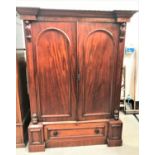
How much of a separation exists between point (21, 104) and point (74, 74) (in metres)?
0.87

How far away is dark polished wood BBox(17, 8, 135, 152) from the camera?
6.14ft

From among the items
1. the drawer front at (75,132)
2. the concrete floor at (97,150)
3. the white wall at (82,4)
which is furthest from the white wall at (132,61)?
the drawer front at (75,132)

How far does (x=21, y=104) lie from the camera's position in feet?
7.23

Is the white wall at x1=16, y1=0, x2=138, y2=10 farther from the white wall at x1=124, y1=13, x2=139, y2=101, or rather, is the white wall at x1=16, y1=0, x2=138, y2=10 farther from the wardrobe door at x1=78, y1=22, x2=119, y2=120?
the wardrobe door at x1=78, y1=22, x2=119, y2=120

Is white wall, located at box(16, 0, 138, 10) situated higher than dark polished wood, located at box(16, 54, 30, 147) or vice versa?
white wall, located at box(16, 0, 138, 10)

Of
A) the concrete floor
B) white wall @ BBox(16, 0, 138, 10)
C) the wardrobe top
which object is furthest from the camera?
white wall @ BBox(16, 0, 138, 10)

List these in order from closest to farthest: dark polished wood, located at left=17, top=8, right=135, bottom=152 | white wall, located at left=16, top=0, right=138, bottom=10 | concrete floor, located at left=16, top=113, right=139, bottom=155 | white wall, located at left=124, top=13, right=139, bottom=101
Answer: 1. dark polished wood, located at left=17, top=8, right=135, bottom=152
2. concrete floor, located at left=16, top=113, right=139, bottom=155
3. white wall, located at left=16, top=0, right=138, bottom=10
4. white wall, located at left=124, top=13, right=139, bottom=101

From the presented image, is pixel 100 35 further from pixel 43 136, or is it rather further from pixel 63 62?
pixel 43 136

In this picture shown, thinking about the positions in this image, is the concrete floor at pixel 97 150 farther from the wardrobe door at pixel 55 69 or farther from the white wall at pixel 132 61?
the white wall at pixel 132 61

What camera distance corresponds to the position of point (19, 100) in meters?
2.13

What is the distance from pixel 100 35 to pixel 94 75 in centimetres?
50

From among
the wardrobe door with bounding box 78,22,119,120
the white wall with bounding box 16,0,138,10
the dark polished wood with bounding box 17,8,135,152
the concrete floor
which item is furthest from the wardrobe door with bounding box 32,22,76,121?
the white wall with bounding box 16,0,138,10
